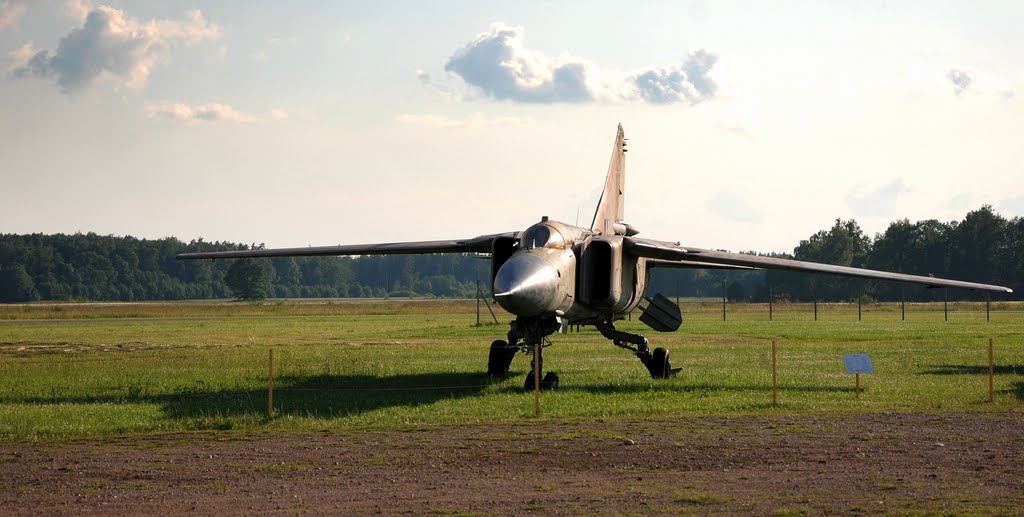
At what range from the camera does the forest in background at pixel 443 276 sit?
367 ft

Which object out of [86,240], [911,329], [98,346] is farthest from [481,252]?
[86,240]

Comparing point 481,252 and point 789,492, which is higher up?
point 481,252

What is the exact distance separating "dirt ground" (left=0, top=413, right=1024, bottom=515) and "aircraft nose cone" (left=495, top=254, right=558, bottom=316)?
2334mm

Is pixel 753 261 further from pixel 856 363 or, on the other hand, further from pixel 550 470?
pixel 550 470

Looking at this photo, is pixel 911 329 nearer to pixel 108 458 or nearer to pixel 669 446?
pixel 669 446

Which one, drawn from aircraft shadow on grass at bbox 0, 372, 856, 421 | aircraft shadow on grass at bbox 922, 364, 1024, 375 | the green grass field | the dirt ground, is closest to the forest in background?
the green grass field

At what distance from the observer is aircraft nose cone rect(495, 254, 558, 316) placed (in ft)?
55.5

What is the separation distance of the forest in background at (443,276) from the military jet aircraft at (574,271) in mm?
66108

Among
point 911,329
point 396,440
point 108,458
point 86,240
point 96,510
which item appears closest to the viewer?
point 96,510

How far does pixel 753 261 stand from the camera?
71.0ft

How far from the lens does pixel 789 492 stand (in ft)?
34.1

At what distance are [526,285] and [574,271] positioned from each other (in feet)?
9.37

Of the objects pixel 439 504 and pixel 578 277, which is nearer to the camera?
pixel 439 504

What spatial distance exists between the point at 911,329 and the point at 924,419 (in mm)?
30630
